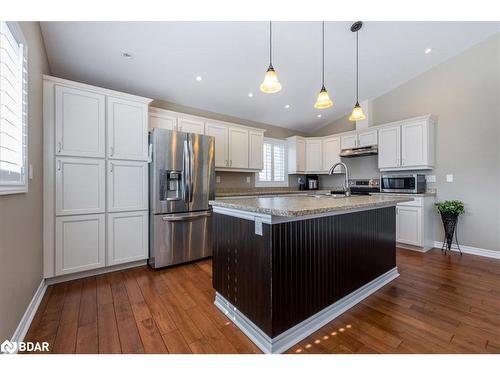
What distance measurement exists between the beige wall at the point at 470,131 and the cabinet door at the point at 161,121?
419 cm

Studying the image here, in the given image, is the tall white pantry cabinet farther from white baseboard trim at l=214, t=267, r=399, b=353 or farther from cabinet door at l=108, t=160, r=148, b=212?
white baseboard trim at l=214, t=267, r=399, b=353

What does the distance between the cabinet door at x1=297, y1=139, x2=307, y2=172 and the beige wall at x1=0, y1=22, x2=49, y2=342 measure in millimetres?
4433

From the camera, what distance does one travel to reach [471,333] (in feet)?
5.35

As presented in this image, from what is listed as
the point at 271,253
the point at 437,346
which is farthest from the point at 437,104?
the point at 271,253

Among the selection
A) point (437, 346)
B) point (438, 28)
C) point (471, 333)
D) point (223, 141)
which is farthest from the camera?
point (223, 141)

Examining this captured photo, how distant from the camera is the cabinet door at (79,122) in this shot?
2455 millimetres

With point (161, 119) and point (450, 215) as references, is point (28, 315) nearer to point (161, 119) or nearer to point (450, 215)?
point (161, 119)

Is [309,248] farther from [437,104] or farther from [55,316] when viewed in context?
[437,104]

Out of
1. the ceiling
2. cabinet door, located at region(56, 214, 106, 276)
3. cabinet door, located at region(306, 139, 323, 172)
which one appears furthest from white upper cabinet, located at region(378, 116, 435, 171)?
cabinet door, located at region(56, 214, 106, 276)

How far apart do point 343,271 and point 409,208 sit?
8.24ft

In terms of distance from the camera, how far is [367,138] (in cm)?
449

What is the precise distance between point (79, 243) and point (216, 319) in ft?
6.10

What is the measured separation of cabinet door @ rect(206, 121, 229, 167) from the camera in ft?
13.0

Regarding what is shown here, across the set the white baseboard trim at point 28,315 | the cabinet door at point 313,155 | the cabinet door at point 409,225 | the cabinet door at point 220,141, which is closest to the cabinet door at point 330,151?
the cabinet door at point 313,155
